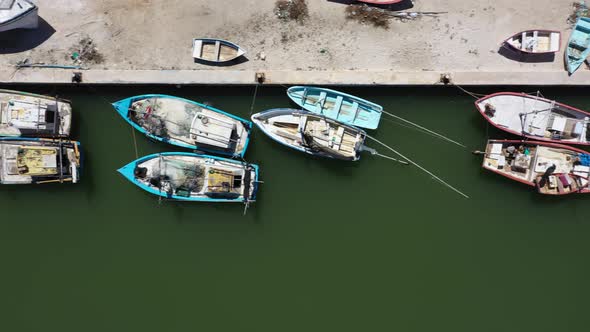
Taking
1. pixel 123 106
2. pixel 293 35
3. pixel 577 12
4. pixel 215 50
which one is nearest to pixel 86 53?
pixel 123 106

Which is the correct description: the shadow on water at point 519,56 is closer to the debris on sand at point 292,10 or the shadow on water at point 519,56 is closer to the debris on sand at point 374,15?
the debris on sand at point 374,15

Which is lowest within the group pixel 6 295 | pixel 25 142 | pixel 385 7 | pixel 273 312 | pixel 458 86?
pixel 6 295

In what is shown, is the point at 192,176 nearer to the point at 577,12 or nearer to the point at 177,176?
the point at 177,176

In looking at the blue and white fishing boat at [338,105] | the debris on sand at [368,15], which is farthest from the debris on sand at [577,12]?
the blue and white fishing boat at [338,105]

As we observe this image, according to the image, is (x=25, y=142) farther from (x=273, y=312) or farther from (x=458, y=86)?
(x=458, y=86)

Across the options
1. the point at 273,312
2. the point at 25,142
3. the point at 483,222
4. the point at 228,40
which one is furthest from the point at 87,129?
the point at 483,222

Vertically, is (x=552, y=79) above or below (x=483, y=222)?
above

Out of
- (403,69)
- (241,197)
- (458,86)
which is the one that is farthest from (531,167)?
(241,197)
